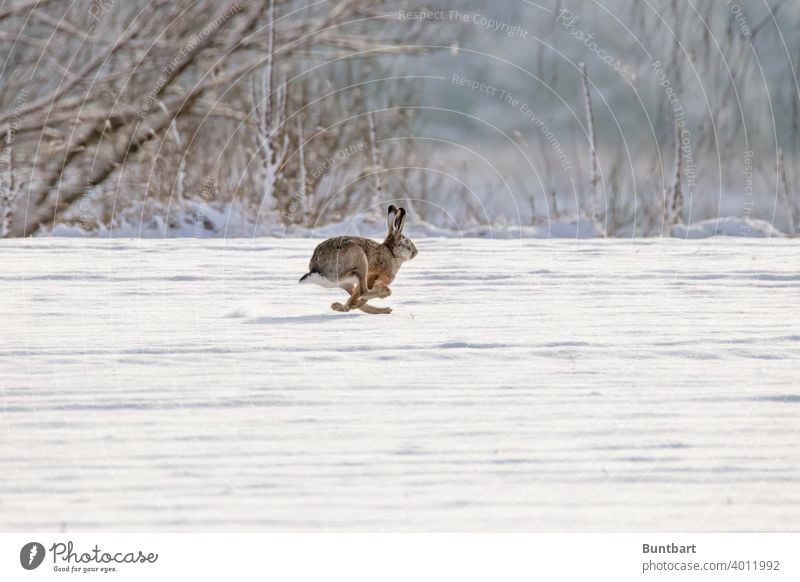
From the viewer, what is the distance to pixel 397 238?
723cm

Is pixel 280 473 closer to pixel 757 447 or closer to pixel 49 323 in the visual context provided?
pixel 757 447

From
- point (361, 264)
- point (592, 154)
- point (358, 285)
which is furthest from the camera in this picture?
point (592, 154)

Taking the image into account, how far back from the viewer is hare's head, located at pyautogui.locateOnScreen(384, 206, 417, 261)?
23.6 ft

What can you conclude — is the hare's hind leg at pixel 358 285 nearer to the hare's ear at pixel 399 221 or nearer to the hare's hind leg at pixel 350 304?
the hare's hind leg at pixel 350 304

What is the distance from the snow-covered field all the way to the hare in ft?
0.51

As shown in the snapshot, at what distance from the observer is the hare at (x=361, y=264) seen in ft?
22.6

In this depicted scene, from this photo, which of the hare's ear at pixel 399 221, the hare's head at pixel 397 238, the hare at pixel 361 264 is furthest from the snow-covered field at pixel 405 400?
the hare's ear at pixel 399 221

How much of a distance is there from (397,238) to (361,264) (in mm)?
394

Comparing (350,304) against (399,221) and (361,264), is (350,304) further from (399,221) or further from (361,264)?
(399,221)

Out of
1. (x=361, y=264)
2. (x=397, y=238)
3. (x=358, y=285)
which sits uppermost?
(x=397, y=238)

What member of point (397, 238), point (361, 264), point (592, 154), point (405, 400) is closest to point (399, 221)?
point (397, 238)

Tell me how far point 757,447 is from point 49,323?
420cm

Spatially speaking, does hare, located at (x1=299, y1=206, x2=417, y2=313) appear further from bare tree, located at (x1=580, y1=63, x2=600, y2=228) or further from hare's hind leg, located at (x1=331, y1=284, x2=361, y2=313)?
bare tree, located at (x1=580, y1=63, x2=600, y2=228)

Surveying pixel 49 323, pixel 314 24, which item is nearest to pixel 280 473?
pixel 49 323
